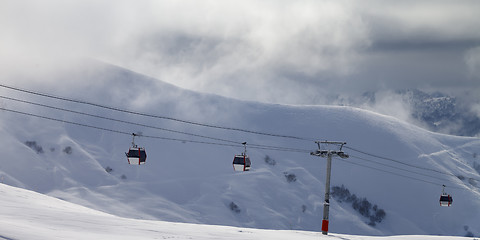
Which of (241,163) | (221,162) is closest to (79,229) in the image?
(241,163)

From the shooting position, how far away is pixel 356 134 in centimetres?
16888

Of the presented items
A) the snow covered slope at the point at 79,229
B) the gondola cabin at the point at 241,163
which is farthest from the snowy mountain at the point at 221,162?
the snow covered slope at the point at 79,229

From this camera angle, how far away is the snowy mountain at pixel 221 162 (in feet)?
393

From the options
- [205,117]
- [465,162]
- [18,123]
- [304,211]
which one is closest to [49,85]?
[18,123]

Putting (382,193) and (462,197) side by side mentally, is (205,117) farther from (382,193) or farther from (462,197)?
(462,197)

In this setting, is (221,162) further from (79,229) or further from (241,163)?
(79,229)

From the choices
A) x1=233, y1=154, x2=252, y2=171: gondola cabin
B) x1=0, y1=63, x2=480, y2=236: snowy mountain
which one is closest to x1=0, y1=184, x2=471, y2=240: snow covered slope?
x1=233, y1=154, x2=252, y2=171: gondola cabin

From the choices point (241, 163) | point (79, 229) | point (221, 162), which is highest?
point (221, 162)

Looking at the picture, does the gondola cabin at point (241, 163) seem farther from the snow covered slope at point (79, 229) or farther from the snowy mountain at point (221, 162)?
the snowy mountain at point (221, 162)

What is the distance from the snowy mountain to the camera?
120 meters

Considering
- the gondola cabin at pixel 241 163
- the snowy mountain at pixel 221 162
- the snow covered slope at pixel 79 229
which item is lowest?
the snow covered slope at pixel 79 229

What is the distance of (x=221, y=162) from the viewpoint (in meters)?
146

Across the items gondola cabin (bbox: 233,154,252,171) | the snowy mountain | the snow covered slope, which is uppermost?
the snowy mountain

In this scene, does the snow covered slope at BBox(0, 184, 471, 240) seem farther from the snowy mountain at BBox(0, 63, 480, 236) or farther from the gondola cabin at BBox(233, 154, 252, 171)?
the snowy mountain at BBox(0, 63, 480, 236)
